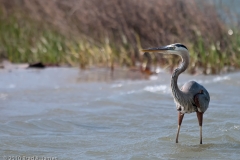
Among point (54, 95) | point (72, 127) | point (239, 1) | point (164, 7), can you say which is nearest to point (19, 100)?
point (54, 95)

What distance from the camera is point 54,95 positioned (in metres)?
10.8

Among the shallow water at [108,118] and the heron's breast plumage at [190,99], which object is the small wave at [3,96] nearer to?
the shallow water at [108,118]

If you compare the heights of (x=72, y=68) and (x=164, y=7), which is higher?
(x=164, y=7)

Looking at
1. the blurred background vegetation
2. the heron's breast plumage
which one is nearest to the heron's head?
the heron's breast plumage

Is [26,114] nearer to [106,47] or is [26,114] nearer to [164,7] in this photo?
[106,47]

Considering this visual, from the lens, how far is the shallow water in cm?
652

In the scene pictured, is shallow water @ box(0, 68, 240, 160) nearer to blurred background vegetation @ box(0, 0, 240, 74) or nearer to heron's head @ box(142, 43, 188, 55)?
blurred background vegetation @ box(0, 0, 240, 74)

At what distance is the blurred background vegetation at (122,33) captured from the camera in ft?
43.7

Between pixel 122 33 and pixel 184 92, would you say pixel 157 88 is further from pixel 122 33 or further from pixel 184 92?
pixel 184 92

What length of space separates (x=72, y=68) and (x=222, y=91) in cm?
437

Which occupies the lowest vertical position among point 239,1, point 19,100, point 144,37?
point 19,100

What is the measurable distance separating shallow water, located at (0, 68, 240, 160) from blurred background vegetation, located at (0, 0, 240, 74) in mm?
692

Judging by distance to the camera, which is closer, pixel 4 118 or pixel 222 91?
pixel 4 118


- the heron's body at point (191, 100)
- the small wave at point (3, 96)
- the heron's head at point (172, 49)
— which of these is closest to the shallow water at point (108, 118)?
the small wave at point (3, 96)
